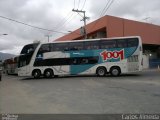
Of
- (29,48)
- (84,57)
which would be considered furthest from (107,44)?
(29,48)

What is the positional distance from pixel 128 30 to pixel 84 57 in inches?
699

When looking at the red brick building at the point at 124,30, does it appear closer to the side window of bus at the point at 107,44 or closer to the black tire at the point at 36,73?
the side window of bus at the point at 107,44

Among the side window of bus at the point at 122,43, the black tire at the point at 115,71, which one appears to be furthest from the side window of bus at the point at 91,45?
the black tire at the point at 115,71

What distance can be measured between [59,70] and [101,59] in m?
4.16

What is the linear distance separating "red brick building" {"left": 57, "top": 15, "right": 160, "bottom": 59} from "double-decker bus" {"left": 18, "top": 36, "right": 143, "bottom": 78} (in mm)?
13900

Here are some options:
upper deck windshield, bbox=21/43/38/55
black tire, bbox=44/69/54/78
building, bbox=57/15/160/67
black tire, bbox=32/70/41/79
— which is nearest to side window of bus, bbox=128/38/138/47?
black tire, bbox=44/69/54/78

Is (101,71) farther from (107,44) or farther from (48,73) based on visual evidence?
(48,73)

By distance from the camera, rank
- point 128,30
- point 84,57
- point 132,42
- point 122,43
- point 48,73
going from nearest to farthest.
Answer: point 132,42, point 122,43, point 84,57, point 48,73, point 128,30

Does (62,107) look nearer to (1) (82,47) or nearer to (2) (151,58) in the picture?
(1) (82,47)

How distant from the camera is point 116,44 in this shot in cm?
2169

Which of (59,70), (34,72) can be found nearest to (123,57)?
(59,70)

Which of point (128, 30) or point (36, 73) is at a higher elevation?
point (128, 30)

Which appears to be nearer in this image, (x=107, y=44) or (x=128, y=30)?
(x=107, y=44)

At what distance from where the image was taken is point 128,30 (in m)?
38.2
